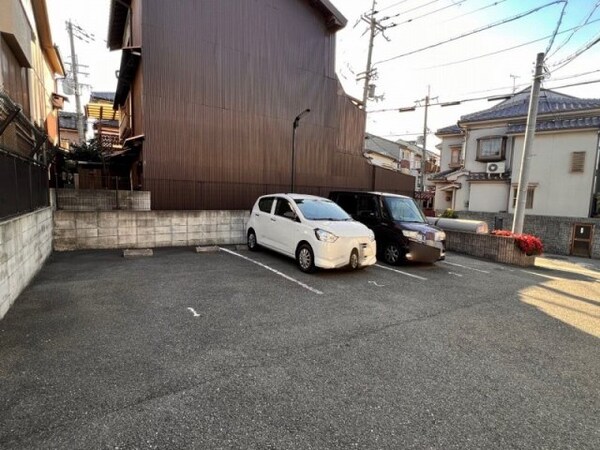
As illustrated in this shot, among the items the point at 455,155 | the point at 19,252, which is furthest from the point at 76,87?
the point at 455,155

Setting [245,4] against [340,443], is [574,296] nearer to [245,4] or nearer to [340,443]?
[340,443]

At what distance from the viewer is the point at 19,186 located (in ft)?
15.7

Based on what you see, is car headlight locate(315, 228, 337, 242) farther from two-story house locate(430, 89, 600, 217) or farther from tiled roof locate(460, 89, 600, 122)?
tiled roof locate(460, 89, 600, 122)

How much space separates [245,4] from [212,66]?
100 inches

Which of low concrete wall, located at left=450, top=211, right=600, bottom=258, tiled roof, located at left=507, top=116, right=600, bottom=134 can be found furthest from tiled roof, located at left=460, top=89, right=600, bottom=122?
low concrete wall, located at left=450, top=211, right=600, bottom=258

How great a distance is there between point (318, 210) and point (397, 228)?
6.76 ft

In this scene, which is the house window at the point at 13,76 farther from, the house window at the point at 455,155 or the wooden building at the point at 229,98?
the house window at the point at 455,155

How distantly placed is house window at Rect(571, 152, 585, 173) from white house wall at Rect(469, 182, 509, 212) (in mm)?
3163

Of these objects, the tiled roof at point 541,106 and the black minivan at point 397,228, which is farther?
the tiled roof at point 541,106

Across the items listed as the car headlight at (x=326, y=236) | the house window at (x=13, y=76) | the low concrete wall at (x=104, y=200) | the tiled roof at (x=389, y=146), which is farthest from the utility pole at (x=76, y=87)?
the tiled roof at (x=389, y=146)

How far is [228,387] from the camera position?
2648 mm

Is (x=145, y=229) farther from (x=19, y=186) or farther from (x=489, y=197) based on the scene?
(x=489, y=197)

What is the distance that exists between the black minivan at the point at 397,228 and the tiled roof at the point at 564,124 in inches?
523

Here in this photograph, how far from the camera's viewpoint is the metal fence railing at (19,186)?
4.08m
